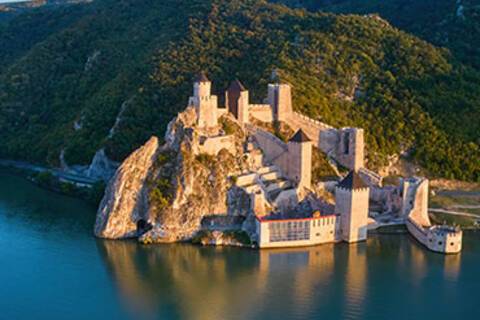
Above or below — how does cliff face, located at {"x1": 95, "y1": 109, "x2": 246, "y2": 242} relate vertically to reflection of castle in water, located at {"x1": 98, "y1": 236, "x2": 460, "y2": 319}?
above

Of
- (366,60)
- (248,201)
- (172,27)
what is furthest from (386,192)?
(172,27)

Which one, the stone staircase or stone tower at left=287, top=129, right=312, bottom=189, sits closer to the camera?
the stone staircase

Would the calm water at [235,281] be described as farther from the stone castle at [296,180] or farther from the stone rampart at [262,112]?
the stone rampart at [262,112]

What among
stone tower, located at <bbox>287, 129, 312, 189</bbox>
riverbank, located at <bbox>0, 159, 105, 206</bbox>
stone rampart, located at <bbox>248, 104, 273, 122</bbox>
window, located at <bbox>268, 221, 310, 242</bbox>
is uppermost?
stone rampart, located at <bbox>248, 104, 273, 122</bbox>

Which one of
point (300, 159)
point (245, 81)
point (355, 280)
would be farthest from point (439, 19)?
point (355, 280)

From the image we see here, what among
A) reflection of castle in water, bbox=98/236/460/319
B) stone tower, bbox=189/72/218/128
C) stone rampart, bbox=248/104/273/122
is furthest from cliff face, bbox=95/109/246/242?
stone rampart, bbox=248/104/273/122

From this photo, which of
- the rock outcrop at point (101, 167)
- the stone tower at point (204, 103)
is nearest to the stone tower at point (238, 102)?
the stone tower at point (204, 103)

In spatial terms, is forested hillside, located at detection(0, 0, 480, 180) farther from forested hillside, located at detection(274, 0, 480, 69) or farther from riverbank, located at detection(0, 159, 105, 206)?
forested hillside, located at detection(274, 0, 480, 69)
